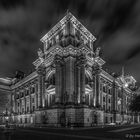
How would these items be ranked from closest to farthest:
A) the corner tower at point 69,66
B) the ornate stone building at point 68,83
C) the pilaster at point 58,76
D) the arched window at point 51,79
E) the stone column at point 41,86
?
the ornate stone building at point 68,83 < the corner tower at point 69,66 < the pilaster at point 58,76 < the stone column at point 41,86 < the arched window at point 51,79

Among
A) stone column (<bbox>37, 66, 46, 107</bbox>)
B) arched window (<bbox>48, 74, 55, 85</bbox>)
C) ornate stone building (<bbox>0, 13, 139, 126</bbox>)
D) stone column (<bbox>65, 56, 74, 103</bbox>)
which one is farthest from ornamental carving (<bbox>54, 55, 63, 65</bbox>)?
stone column (<bbox>37, 66, 46, 107</bbox>)

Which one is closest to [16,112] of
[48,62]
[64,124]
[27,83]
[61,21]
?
[27,83]

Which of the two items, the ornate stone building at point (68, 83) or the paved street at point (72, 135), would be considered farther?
the ornate stone building at point (68, 83)

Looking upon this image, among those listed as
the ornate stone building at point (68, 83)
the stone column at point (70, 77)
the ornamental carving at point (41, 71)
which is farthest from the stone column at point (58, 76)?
the ornamental carving at point (41, 71)

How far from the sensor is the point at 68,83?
64312 mm

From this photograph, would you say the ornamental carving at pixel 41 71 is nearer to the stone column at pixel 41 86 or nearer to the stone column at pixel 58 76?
the stone column at pixel 41 86

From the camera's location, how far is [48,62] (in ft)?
246

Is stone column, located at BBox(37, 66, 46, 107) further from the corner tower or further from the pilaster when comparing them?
the pilaster

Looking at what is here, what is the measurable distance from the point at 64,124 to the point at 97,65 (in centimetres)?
2850

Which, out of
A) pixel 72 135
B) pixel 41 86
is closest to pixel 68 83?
pixel 41 86

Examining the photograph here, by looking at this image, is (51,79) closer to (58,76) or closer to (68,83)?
(58,76)

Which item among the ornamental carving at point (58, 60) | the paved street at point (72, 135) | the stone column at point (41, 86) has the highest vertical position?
the ornamental carving at point (58, 60)

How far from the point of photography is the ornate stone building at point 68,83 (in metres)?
62.8

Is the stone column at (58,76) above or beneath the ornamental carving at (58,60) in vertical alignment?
beneath
